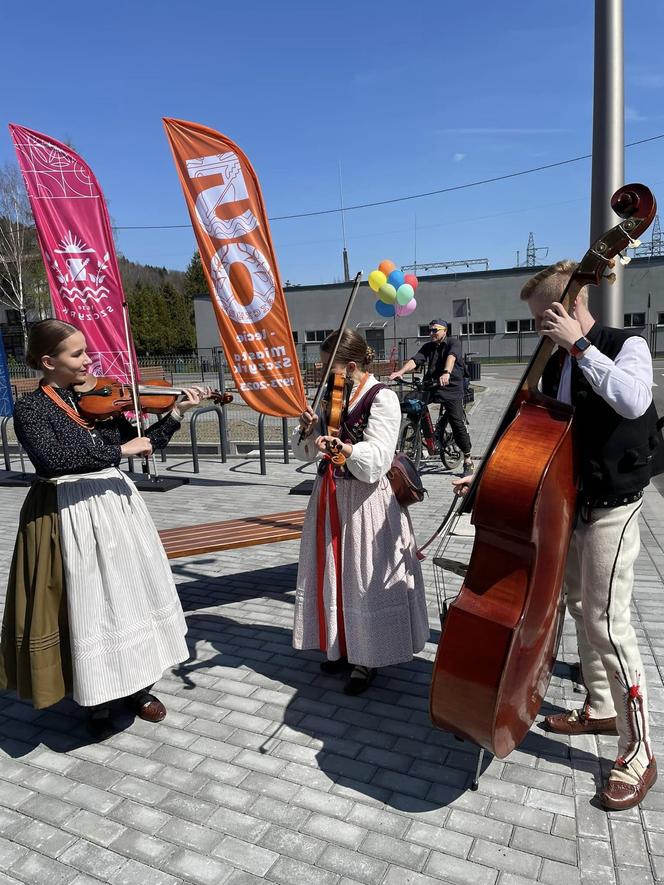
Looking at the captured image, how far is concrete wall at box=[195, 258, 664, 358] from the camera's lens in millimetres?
32812

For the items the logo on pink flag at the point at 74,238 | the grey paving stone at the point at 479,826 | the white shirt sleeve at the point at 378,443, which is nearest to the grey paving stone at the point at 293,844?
the grey paving stone at the point at 479,826

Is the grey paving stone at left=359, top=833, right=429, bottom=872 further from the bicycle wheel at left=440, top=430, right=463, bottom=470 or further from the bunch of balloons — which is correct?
the bunch of balloons

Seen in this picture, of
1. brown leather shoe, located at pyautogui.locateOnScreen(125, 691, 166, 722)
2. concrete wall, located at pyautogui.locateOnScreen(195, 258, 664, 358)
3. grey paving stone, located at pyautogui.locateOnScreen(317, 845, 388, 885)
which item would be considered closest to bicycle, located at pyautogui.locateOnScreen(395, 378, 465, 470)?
brown leather shoe, located at pyautogui.locateOnScreen(125, 691, 166, 722)

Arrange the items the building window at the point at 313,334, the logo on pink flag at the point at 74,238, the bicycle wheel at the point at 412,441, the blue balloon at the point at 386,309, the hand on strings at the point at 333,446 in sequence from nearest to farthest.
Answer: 1. the hand on strings at the point at 333,446
2. the logo on pink flag at the point at 74,238
3. the bicycle wheel at the point at 412,441
4. the blue balloon at the point at 386,309
5. the building window at the point at 313,334

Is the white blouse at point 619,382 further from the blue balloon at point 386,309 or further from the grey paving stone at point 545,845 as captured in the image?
the blue balloon at point 386,309

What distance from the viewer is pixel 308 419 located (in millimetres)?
3109

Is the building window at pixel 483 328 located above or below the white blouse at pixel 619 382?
above

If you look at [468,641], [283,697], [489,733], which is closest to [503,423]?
[468,641]

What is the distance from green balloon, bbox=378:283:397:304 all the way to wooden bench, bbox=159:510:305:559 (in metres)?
10.9

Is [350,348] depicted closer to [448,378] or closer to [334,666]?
[334,666]

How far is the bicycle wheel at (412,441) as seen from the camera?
877 centimetres

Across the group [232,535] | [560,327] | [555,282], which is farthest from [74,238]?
[560,327]

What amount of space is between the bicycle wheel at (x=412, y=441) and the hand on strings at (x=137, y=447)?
20.1 ft

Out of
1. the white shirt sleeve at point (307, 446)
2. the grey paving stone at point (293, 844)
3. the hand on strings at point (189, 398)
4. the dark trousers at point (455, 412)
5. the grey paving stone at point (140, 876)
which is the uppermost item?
the hand on strings at point (189, 398)
